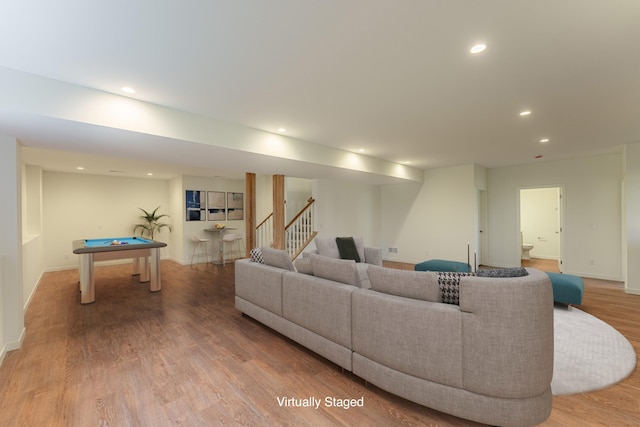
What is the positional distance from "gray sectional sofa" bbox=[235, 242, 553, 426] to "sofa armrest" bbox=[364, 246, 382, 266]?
3.00m

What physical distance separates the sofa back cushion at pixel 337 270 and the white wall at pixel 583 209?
6170mm

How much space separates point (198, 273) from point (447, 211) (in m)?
6.25

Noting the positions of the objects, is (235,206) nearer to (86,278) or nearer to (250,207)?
(250,207)

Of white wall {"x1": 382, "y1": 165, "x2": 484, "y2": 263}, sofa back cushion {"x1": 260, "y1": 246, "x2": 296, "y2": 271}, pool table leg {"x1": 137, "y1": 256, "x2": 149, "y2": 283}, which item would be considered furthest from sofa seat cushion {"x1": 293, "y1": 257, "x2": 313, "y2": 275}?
white wall {"x1": 382, "y1": 165, "x2": 484, "y2": 263}

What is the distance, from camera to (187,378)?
2.31 metres

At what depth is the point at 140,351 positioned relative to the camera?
9.09 ft

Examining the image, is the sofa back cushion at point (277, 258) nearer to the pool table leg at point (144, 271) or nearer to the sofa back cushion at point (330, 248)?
the sofa back cushion at point (330, 248)

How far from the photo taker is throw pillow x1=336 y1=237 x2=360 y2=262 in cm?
527

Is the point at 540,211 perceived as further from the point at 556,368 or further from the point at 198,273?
the point at 198,273

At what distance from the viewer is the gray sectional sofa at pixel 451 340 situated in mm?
Result: 1623

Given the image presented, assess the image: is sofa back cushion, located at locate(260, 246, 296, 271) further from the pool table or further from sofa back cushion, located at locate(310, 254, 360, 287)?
the pool table

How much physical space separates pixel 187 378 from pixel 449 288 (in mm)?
2213

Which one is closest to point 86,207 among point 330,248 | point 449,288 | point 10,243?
point 10,243

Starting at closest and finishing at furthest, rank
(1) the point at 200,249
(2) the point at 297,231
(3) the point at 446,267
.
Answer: (3) the point at 446,267 → (2) the point at 297,231 → (1) the point at 200,249
